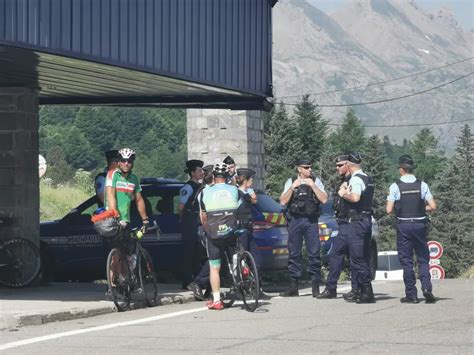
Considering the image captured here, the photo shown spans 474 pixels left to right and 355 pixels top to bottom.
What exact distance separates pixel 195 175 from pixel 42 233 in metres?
3.82

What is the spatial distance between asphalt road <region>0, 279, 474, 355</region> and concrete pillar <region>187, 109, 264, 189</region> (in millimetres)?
13993

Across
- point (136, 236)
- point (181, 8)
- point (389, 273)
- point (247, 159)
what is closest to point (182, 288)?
point (136, 236)

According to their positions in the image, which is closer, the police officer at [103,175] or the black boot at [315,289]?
the police officer at [103,175]

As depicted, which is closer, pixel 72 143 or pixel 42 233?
pixel 42 233

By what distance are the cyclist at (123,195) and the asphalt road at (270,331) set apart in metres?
0.86

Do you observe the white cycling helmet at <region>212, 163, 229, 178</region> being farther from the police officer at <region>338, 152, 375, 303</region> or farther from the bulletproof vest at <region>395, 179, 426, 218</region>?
the bulletproof vest at <region>395, 179, 426, 218</region>

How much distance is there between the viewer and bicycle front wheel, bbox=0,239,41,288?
1725 centimetres

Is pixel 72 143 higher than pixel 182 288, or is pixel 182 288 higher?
pixel 72 143

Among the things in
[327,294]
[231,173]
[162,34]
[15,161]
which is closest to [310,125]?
[15,161]

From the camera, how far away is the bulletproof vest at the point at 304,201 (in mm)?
15961

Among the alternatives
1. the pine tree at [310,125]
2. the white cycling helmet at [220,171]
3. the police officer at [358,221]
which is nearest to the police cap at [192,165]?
the white cycling helmet at [220,171]

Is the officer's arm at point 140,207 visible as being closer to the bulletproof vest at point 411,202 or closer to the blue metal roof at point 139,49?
the blue metal roof at point 139,49

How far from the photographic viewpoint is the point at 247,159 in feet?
96.0

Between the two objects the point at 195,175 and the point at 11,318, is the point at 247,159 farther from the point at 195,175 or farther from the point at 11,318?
the point at 11,318
